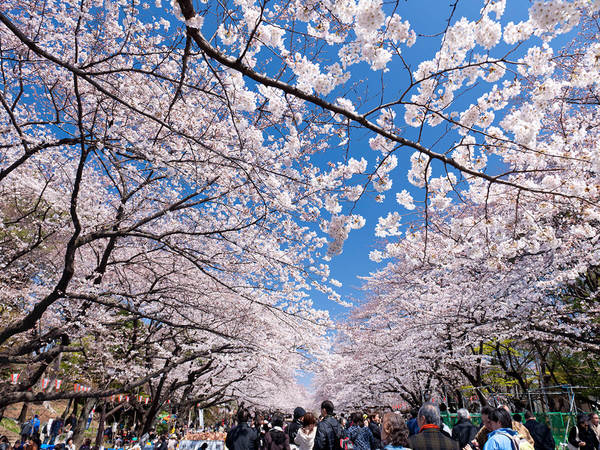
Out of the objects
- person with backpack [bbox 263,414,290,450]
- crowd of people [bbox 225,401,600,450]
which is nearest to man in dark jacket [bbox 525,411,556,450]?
crowd of people [bbox 225,401,600,450]

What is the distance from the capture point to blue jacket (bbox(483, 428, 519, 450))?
281 centimetres

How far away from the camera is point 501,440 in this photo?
2850mm

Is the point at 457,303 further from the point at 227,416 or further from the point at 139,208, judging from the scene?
the point at 227,416

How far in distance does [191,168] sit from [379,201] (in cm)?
272

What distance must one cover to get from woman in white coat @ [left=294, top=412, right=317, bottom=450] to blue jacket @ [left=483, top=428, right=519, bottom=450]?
2.49 m

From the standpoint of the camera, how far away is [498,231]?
634cm

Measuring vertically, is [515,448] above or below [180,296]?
below

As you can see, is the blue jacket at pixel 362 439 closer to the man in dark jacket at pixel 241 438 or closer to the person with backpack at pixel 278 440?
the person with backpack at pixel 278 440

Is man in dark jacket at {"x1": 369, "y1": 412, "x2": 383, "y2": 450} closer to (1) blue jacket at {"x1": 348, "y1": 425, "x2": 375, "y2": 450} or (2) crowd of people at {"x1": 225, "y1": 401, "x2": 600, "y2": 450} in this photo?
(2) crowd of people at {"x1": 225, "y1": 401, "x2": 600, "y2": 450}

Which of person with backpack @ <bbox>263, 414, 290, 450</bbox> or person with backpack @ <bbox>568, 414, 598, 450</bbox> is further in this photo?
person with backpack @ <bbox>568, 414, 598, 450</bbox>

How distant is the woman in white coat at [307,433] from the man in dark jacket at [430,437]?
6.99 feet

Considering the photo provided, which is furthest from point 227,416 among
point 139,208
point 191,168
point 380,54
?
point 380,54

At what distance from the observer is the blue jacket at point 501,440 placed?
9.22 ft

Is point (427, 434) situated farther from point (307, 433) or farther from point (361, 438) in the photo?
point (361, 438)
